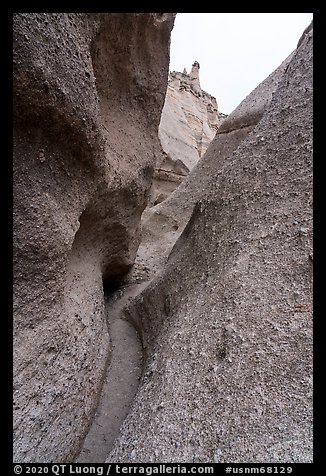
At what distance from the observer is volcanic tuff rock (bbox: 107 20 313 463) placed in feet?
2.49

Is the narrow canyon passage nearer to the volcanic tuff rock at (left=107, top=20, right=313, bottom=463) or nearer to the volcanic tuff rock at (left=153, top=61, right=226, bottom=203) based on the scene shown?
the volcanic tuff rock at (left=107, top=20, right=313, bottom=463)

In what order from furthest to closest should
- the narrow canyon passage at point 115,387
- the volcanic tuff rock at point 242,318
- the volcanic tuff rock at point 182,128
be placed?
the volcanic tuff rock at point 182,128
the narrow canyon passage at point 115,387
the volcanic tuff rock at point 242,318

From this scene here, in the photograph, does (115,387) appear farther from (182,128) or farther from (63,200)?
(182,128)

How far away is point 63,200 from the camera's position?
3.26 feet

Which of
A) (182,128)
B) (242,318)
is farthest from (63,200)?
(182,128)

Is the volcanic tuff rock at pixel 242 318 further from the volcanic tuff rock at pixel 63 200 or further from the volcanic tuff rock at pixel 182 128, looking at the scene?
the volcanic tuff rock at pixel 182 128

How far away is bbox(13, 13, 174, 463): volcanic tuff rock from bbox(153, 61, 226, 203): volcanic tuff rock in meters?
1.30

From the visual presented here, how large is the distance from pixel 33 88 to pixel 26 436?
722mm

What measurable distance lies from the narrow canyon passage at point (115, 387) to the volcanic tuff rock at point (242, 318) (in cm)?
7

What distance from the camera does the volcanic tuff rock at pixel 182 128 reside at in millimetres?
3838

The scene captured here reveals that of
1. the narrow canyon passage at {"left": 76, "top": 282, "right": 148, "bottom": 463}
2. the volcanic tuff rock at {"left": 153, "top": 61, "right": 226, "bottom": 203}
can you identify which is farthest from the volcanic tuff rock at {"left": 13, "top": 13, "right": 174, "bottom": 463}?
the volcanic tuff rock at {"left": 153, "top": 61, "right": 226, "bottom": 203}

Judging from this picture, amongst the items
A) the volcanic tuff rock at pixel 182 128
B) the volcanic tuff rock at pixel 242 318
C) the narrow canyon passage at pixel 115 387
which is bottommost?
the narrow canyon passage at pixel 115 387

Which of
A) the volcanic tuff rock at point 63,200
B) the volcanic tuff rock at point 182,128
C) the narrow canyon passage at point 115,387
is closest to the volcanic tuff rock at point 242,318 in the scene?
the narrow canyon passage at point 115,387
